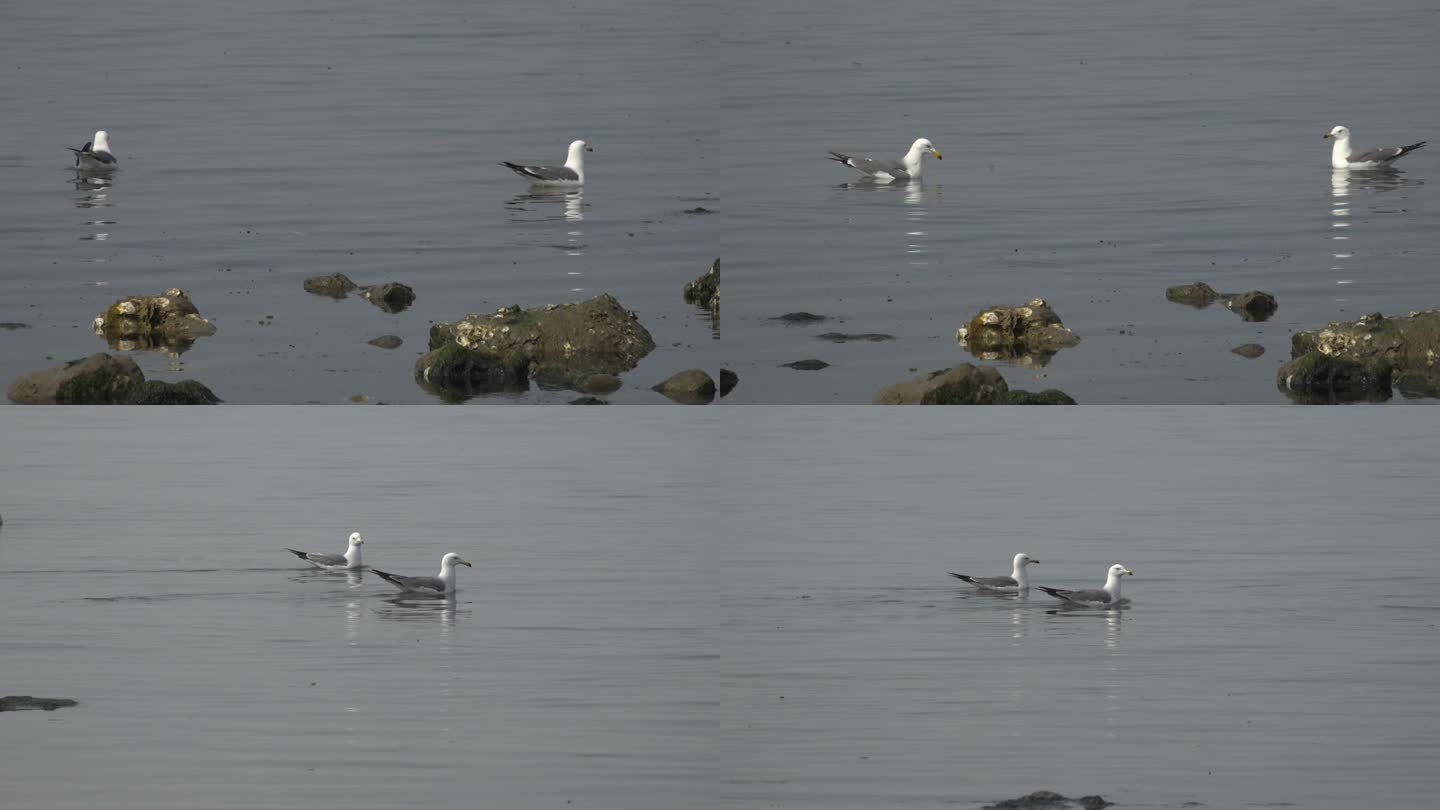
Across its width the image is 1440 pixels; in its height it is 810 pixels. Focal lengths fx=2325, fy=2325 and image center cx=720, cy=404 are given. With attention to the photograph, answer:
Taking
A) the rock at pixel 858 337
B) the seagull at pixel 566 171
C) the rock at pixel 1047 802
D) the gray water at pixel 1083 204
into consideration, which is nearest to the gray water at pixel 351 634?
the rock at pixel 1047 802

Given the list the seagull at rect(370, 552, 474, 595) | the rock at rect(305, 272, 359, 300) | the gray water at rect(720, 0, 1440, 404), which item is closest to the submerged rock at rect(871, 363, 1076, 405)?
the gray water at rect(720, 0, 1440, 404)

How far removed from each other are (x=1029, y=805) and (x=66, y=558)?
1436cm

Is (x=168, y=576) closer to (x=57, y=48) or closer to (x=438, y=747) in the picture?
(x=438, y=747)

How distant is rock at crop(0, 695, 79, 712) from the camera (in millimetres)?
17250

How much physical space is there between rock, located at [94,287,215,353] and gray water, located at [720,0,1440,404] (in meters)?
9.21

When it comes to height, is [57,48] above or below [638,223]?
above

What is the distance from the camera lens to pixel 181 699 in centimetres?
1780

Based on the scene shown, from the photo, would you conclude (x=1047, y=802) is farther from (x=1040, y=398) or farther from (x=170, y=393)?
(x=170, y=393)

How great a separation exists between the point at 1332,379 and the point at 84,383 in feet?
67.8

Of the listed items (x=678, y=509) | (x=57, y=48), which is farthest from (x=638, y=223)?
(x=57, y=48)

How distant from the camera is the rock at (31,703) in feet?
56.6

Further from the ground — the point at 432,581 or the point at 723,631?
the point at 432,581

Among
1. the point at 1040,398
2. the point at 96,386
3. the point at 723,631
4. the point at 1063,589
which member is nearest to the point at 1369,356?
the point at 1040,398

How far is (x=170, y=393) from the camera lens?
41438 mm
